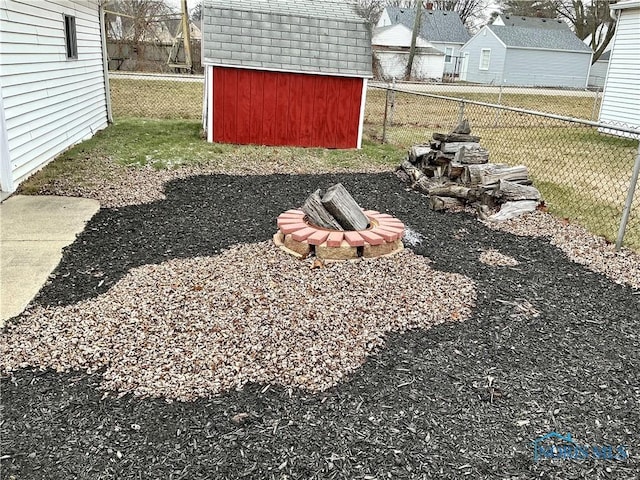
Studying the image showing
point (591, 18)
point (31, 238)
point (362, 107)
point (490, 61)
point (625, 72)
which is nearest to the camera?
point (31, 238)

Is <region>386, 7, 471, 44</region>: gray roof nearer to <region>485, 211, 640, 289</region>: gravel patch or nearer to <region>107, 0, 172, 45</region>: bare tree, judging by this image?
<region>107, 0, 172, 45</region>: bare tree

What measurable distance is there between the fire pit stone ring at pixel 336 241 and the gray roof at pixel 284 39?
18.5ft

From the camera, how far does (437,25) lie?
40.3 meters

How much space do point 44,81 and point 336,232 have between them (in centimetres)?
557

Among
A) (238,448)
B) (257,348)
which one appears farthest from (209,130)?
(238,448)

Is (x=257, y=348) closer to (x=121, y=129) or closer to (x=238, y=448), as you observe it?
(x=238, y=448)

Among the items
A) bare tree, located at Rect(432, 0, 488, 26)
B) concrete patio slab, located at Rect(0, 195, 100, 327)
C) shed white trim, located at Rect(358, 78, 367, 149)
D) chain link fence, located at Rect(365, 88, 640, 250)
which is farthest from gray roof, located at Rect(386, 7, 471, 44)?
concrete patio slab, located at Rect(0, 195, 100, 327)

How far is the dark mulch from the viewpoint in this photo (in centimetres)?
206

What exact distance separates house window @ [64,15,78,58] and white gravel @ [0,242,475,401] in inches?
260

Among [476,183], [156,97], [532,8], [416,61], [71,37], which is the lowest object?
[476,183]

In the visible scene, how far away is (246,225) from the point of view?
497cm

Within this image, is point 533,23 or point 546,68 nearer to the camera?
point 546,68

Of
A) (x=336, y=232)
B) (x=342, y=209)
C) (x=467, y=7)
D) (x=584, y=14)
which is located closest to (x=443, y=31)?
(x=584, y=14)

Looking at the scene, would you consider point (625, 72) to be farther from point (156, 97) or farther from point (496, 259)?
point (156, 97)
